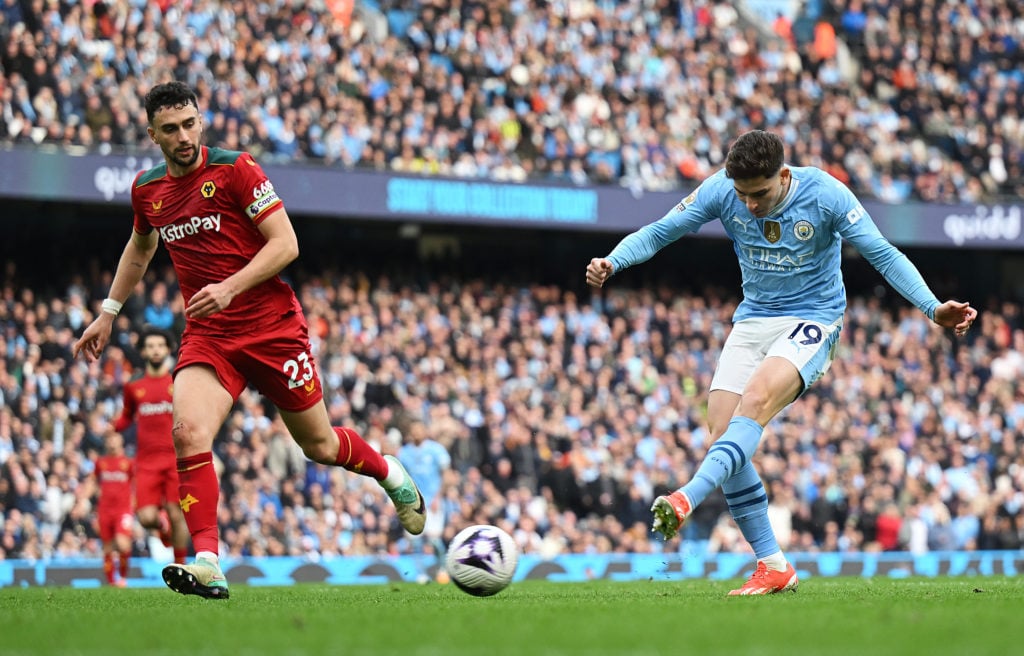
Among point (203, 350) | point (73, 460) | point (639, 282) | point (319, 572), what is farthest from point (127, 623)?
point (639, 282)

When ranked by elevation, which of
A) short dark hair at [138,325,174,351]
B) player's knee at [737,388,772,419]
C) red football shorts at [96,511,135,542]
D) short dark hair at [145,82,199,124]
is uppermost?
short dark hair at [145,82,199,124]

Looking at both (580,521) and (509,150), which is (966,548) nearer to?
(580,521)

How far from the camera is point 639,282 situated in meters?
25.2

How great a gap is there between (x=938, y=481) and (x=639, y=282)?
5.72m

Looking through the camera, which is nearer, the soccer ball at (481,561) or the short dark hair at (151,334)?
the soccer ball at (481,561)

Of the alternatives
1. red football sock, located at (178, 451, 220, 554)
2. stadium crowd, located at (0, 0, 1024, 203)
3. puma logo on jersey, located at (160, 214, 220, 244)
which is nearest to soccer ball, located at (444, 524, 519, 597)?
red football sock, located at (178, 451, 220, 554)

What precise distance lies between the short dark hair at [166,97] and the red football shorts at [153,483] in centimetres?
539

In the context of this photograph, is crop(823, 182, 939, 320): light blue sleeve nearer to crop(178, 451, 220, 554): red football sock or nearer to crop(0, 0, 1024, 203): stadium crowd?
crop(178, 451, 220, 554): red football sock

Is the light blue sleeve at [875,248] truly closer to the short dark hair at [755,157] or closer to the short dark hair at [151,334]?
the short dark hair at [755,157]

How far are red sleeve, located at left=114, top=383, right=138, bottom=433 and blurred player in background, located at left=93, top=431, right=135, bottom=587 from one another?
1075mm

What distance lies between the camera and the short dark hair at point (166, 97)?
7.86m

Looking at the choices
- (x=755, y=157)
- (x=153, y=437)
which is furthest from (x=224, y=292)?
(x=153, y=437)

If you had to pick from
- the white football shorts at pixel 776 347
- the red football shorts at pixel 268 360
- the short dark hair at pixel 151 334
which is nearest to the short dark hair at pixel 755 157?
the white football shorts at pixel 776 347

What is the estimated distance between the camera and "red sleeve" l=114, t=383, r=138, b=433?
42.2ft
